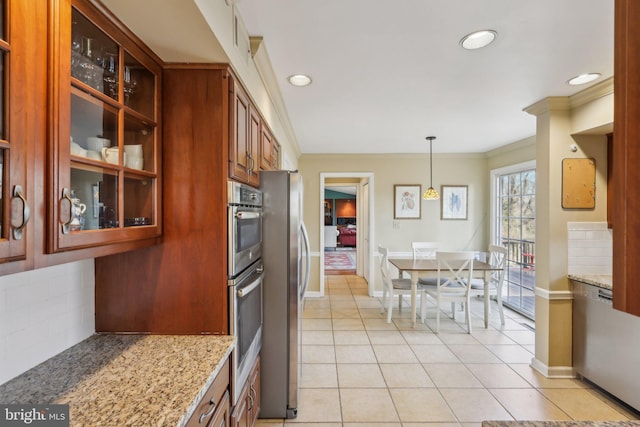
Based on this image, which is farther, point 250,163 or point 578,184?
point 578,184

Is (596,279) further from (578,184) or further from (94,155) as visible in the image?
(94,155)

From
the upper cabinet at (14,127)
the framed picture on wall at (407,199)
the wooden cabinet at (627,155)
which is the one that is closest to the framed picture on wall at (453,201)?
the framed picture on wall at (407,199)

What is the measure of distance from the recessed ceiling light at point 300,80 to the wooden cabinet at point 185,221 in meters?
0.92

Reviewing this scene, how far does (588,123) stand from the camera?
2516 millimetres

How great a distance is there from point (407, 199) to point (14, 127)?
5.10m

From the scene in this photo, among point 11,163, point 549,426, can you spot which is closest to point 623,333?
point 549,426

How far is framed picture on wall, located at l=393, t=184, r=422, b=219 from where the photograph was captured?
5309mm

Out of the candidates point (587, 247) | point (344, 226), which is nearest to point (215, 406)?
point (587, 247)

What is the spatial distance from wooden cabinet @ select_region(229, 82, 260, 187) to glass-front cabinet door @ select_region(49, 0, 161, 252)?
1.12ft

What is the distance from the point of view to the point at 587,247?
264 centimetres

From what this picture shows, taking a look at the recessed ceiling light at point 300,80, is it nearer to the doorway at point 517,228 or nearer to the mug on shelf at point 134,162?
the mug on shelf at point 134,162

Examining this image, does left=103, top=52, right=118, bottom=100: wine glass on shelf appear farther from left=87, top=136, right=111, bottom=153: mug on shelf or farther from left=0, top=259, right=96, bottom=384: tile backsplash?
left=0, top=259, right=96, bottom=384: tile backsplash

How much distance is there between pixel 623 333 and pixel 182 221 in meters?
3.06

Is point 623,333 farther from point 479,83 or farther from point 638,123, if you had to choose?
point 638,123
